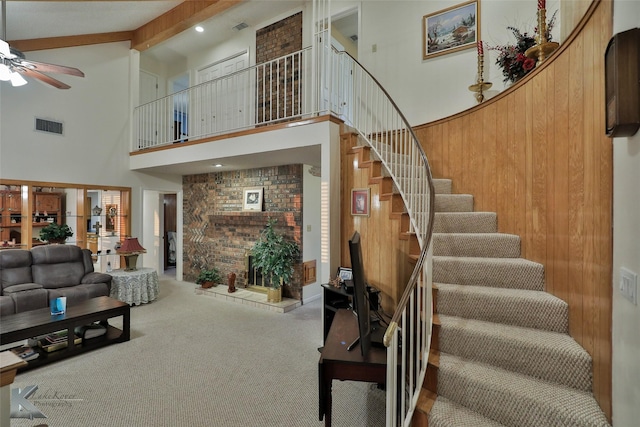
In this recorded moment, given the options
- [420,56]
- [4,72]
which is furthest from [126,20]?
[420,56]

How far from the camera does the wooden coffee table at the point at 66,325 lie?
282cm

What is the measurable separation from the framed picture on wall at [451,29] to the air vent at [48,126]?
19.5ft

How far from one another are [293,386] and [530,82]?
3.29 metres

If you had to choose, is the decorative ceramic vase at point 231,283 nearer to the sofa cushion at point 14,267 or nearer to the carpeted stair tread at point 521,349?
the sofa cushion at point 14,267

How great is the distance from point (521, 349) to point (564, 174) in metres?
1.18

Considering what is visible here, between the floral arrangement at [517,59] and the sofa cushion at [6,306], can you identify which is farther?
the sofa cushion at [6,306]

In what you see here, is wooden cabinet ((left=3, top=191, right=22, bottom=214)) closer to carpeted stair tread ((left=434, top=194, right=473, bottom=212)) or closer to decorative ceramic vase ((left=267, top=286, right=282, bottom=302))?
decorative ceramic vase ((left=267, top=286, right=282, bottom=302))

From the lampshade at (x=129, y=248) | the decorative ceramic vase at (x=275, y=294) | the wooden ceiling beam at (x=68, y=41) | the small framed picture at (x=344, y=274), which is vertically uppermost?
the wooden ceiling beam at (x=68, y=41)

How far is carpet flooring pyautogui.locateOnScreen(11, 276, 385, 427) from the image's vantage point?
2.25 m

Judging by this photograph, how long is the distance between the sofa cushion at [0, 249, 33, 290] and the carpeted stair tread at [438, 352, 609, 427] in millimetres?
5162

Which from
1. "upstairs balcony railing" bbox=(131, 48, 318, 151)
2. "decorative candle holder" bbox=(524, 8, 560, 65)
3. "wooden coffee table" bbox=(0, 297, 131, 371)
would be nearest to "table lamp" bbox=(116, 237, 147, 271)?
"wooden coffee table" bbox=(0, 297, 131, 371)

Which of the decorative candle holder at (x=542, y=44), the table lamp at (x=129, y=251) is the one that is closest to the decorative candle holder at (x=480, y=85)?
the decorative candle holder at (x=542, y=44)

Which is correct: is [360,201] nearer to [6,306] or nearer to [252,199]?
[252,199]

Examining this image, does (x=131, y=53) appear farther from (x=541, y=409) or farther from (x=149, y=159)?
(x=541, y=409)
